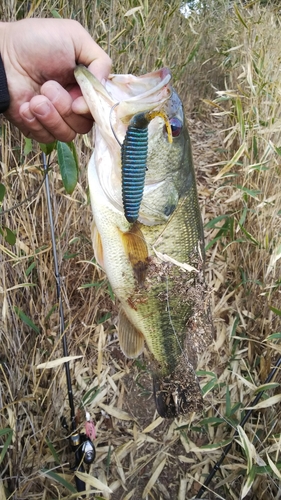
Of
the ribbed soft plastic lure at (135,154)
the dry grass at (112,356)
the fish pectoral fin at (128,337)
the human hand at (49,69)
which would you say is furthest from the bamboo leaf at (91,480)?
the human hand at (49,69)

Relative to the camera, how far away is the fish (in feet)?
3.10

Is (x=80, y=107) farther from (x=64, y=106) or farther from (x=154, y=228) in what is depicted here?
(x=154, y=228)

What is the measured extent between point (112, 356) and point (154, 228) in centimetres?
A: 118

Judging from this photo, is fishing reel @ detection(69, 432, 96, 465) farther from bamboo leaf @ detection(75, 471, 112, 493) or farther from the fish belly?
the fish belly

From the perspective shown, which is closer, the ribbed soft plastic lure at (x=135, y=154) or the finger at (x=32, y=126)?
the ribbed soft plastic lure at (x=135, y=154)

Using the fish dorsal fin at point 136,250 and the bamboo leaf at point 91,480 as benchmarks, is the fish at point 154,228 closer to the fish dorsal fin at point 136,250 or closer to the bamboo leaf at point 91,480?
the fish dorsal fin at point 136,250

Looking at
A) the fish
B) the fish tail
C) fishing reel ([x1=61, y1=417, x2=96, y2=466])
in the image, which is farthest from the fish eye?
fishing reel ([x1=61, y1=417, x2=96, y2=466])

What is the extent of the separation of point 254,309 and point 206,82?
4.35 metres

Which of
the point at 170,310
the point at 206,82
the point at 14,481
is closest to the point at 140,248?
the point at 170,310

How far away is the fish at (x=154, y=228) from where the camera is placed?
3.10 feet

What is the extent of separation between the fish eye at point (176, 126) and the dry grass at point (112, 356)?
0.59 m

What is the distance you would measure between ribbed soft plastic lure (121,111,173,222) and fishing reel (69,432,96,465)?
924mm

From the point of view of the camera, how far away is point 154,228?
1158 mm

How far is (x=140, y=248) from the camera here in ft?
3.74
